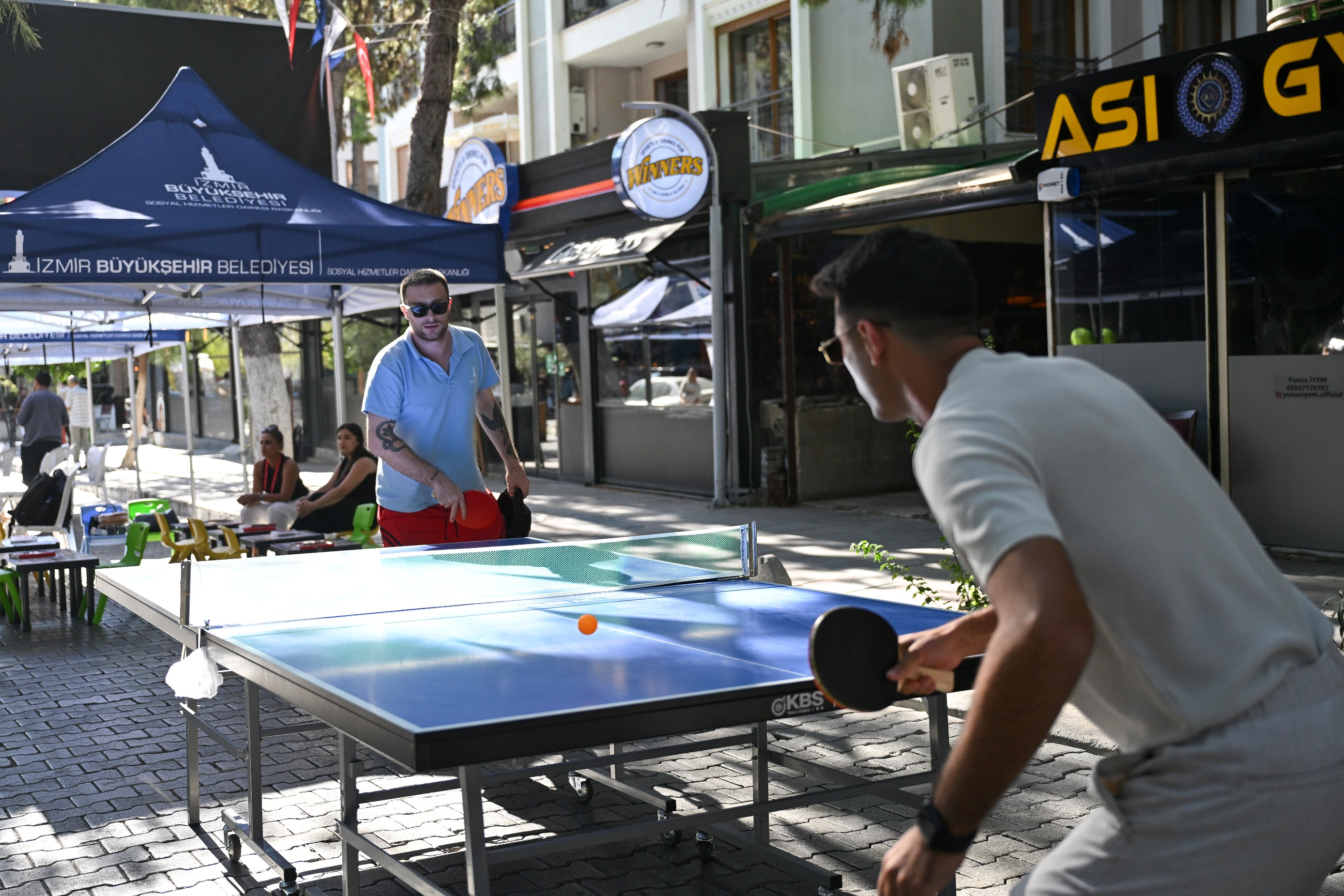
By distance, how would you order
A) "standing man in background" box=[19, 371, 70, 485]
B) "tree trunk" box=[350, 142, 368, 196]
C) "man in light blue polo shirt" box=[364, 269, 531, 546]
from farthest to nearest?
"tree trunk" box=[350, 142, 368, 196] < "standing man in background" box=[19, 371, 70, 485] < "man in light blue polo shirt" box=[364, 269, 531, 546]

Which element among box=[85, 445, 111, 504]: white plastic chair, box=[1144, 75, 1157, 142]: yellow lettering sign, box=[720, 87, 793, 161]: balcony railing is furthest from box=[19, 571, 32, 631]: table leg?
box=[720, 87, 793, 161]: balcony railing

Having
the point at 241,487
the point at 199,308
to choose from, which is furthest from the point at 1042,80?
the point at 241,487

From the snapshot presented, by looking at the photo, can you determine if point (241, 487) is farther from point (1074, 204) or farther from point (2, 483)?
point (1074, 204)

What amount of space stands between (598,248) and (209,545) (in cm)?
734

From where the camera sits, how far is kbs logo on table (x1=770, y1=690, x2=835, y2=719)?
3.04 m

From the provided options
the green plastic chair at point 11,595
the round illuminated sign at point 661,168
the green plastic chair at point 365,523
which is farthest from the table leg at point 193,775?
the round illuminated sign at point 661,168

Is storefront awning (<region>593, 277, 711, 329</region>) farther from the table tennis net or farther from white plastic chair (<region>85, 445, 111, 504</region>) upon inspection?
the table tennis net

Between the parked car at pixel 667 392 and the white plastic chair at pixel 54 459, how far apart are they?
664cm

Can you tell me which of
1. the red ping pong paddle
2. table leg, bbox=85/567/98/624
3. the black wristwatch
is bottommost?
table leg, bbox=85/567/98/624

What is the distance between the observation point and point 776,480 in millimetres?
14828

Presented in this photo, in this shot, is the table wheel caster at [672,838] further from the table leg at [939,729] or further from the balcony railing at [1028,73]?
the balcony railing at [1028,73]

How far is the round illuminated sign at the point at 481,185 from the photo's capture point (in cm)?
1823

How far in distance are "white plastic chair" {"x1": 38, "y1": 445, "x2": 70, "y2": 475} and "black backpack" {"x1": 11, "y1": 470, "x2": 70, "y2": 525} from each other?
0.47 m

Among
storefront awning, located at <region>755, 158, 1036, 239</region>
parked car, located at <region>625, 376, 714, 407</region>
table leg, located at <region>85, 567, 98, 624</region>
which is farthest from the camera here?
parked car, located at <region>625, 376, 714, 407</region>
